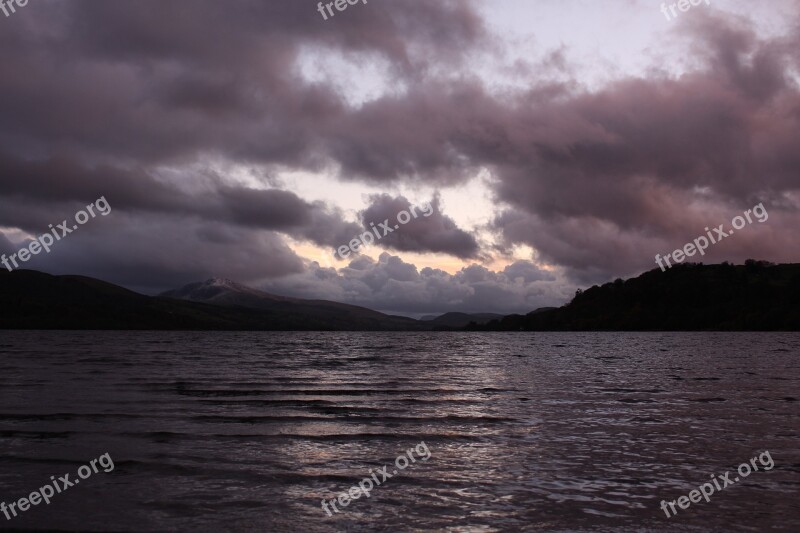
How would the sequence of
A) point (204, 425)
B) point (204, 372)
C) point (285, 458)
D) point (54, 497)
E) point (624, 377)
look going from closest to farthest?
point (54, 497) → point (285, 458) → point (204, 425) → point (624, 377) → point (204, 372)

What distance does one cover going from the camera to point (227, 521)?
13.2 m

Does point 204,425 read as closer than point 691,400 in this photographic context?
Yes

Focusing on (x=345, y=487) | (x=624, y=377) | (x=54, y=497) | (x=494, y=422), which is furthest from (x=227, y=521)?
(x=624, y=377)

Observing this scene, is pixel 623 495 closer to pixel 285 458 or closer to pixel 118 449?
pixel 285 458

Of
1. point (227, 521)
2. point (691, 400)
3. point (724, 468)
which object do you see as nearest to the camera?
point (227, 521)

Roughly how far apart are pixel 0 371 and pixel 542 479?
56056mm

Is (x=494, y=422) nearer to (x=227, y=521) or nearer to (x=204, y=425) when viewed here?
(x=204, y=425)

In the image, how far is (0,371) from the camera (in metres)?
54.8

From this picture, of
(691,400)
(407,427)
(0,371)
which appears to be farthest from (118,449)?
(0,371)

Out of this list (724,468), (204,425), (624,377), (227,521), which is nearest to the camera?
(227,521)

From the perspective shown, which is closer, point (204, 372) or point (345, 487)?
point (345, 487)

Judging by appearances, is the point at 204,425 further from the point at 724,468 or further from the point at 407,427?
the point at 724,468

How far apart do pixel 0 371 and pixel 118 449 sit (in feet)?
143

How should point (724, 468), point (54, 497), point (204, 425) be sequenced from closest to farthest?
1. point (54, 497)
2. point (724, 468)
3. point (204, 425)
